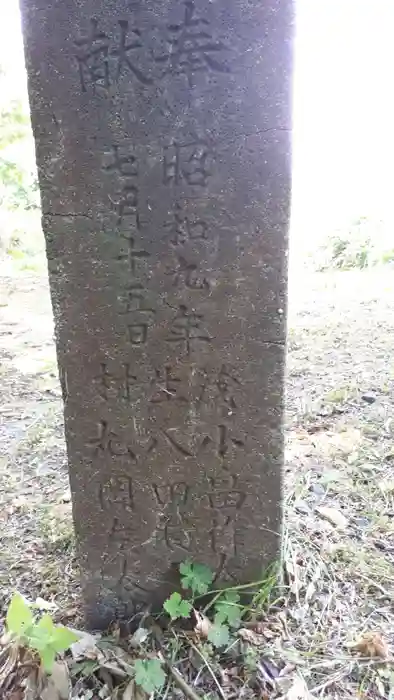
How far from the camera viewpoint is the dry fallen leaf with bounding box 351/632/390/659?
4.89ft

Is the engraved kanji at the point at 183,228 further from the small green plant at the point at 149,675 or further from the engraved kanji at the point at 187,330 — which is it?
the small green plant at the point at 149,675

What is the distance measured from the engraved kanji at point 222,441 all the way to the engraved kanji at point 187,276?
36 cm

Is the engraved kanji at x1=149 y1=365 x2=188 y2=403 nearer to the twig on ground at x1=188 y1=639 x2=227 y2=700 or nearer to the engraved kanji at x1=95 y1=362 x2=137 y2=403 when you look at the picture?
the engraved kanji at x1=95 y1=362 x2=137 y2=403

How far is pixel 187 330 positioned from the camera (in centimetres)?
142

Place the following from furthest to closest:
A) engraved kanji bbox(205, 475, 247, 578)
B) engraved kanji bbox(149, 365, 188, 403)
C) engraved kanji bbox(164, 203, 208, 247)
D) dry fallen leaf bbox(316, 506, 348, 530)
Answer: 1. dry fallen leaf bbox(316, 506, 348, 530)
2. engraved kanji bbox(205, 475, 247, 578)
3. engraved kanji bbox(149, 365, 188, 403)
4. engraved kanji bbox(164, 203, 208, 247)

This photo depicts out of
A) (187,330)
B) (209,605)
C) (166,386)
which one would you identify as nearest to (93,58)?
(187,330)

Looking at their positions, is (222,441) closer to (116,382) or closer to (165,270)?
(116,382)

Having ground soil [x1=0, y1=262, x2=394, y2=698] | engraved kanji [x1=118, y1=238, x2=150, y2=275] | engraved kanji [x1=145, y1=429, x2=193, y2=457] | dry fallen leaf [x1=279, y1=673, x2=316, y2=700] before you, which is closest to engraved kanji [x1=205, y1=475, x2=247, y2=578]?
engraved kanji [x1=145, y1=429, x2=193, y2=457]

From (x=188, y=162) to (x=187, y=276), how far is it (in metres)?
0.25

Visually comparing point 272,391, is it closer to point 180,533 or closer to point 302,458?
point 180,533

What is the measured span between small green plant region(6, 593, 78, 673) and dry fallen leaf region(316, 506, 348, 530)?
37.5 inches

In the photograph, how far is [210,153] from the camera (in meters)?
1.30

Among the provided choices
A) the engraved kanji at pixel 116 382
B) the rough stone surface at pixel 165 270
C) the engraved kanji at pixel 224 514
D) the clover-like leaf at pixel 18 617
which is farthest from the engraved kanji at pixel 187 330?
the clover-like leaf at pixel 18 617

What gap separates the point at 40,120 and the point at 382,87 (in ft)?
18.4
